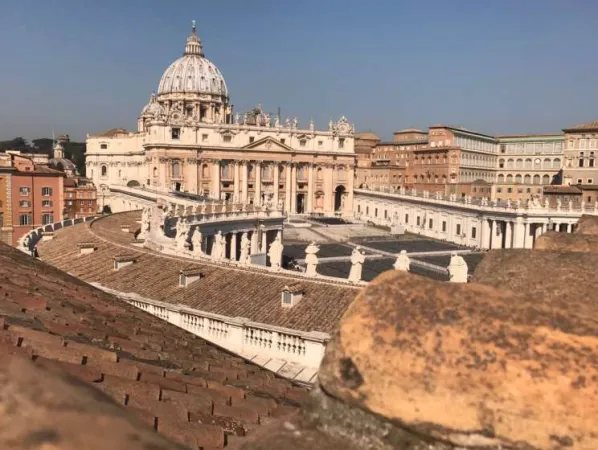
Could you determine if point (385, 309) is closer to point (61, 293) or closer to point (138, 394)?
point (138, 394)

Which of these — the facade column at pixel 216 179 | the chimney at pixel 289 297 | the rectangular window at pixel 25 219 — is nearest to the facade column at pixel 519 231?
the facade column at pixel 216 179

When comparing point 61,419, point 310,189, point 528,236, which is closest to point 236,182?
point 310,189

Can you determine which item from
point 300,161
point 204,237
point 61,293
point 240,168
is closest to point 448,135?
point 300,161

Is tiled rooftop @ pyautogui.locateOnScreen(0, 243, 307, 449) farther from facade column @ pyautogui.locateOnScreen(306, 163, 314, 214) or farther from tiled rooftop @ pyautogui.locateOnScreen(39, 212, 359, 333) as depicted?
facade column @ pyautogui.locateOnScreen(306, 163, 314, 214)

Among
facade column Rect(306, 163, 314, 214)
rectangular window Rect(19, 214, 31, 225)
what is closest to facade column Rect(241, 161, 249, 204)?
facade column Rect(306, 163, 314, 214)

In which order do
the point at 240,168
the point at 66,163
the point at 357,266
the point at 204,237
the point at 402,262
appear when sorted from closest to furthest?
the point at 402,262 < the point at 357,266 < the point at 204,237 < the point at 240,168 < the point at 66,163

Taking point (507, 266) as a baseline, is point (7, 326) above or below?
below

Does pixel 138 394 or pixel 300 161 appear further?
pixel 300 161
